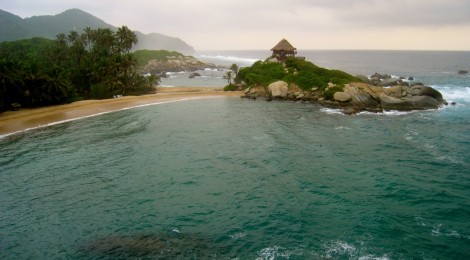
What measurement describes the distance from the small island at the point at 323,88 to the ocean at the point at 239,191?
41.7ft

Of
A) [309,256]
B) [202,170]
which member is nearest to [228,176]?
[202,170]

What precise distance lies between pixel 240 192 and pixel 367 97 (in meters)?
45.7

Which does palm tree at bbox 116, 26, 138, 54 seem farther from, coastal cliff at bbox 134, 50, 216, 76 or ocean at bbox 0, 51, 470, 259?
coastal cliff at bbox 134, 50, 216, 76

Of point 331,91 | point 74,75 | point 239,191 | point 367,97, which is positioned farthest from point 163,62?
point 239,191

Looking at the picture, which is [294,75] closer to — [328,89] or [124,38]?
[328,89]

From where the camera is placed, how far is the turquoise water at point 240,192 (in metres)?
21.0

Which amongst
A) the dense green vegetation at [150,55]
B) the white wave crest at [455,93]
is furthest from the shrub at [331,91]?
the dense green vegetation at [150,55]

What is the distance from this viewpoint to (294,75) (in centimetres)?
8000

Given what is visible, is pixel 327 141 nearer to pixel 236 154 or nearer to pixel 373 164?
pixel 373 164

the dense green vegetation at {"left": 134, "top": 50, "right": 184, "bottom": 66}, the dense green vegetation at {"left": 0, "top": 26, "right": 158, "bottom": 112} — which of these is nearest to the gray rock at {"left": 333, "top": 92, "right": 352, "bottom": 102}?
the dense green vegetation at {"left": 0, "top": 26, "right": 158, "bottom": 112}

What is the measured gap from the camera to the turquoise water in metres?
21.0

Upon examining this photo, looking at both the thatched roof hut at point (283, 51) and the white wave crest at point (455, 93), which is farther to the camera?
the thatched roof hut at point (283, 51)

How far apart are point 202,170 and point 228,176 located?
317 centimetres

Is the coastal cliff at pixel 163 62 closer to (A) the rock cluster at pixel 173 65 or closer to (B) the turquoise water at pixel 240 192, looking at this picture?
(A) the rock cluster at pixel 173 65
